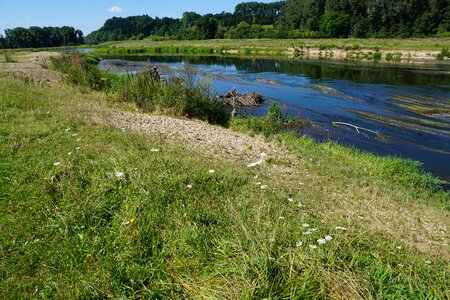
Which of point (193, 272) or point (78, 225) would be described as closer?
point (193, 272)

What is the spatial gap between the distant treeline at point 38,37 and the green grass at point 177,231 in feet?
468

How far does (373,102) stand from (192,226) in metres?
23.6

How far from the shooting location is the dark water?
16.3 meters

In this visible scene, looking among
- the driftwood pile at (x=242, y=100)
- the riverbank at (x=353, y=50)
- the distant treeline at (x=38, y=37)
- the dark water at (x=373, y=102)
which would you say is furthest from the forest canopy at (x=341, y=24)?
the driftwood pile at (x=242, y=100)

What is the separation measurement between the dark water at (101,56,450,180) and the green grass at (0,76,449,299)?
8207 millimetres

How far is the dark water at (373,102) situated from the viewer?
16281 mm

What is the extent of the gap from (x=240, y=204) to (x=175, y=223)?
136 cm

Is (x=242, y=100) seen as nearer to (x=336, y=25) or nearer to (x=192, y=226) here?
(x=192, y=226)

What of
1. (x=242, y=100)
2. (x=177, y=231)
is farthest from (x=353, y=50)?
(x=177, y=231)

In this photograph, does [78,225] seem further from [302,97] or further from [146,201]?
[302,97]

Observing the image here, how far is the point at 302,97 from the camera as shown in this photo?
27.6 meters

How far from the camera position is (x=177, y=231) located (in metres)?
5.18

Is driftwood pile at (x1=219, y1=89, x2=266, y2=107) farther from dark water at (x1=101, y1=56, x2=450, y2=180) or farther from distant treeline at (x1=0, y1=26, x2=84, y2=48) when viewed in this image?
distant treeline at (x1=0, y1=26, x2=84, y2=48)

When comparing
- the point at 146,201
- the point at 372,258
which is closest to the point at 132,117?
the point at 146,201
